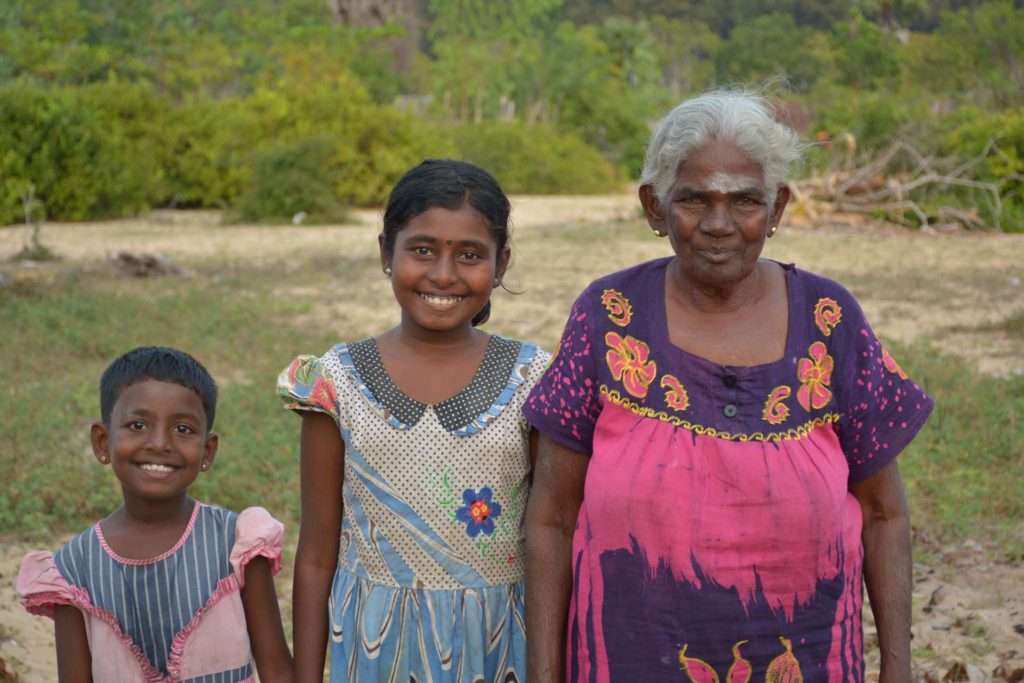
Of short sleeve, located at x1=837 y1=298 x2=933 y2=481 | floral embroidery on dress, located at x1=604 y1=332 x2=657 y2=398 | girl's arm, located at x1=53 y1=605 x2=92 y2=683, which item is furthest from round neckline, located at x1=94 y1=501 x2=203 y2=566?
short sleeve, located at x1=837 y1=298 x2=933 y2=481

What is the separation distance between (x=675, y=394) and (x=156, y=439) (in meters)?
0.95

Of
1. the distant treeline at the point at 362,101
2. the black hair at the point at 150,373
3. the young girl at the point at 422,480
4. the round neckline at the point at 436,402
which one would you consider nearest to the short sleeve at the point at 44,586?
the black hair at the point at 150,373

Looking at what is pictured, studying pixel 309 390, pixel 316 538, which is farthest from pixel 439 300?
pixel 316 538

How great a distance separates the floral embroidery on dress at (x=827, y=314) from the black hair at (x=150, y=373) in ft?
3.63

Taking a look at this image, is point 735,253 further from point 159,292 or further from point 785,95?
point 159,292

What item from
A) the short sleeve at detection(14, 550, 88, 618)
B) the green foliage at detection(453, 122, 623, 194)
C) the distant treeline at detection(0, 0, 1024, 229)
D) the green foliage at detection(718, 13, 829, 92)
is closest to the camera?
the short sleeve at detection(14, 550, 88, 618)

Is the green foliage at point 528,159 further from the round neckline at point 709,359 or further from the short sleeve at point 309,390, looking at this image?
the round neckline at point 709,359

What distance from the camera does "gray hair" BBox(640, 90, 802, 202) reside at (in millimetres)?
2039

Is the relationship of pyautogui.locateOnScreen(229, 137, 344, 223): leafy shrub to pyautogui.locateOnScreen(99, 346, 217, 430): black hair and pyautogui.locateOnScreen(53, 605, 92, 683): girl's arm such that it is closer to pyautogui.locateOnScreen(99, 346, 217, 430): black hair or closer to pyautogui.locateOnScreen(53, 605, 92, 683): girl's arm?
pyautogui.locateOnScreen(99, 346, 217, 430): black hair

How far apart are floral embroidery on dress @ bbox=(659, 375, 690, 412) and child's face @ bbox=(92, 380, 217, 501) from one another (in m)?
0.90

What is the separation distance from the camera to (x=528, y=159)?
76.3 feet

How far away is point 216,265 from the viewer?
40.2 ft

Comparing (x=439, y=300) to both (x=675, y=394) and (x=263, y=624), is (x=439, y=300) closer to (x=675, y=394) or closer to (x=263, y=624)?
(x=675, y=394)

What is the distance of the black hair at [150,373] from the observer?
238 centimetres
